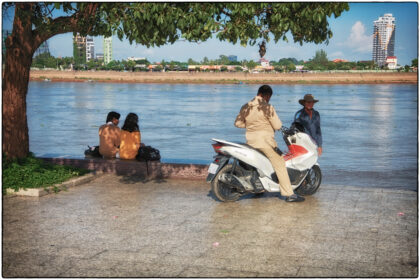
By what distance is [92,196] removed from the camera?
746cm

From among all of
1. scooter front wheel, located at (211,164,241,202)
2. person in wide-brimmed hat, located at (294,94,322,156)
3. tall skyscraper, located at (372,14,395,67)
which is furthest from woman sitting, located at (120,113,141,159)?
tall skyscraper, located at (372,14,395,67)

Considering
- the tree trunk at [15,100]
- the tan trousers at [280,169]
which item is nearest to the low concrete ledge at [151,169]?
the tree trunk at [15,100]

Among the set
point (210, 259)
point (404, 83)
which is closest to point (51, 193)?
point (210, 259)

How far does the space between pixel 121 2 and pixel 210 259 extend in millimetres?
4149

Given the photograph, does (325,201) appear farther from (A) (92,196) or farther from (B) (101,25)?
(B) (101,25)

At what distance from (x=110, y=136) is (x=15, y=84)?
5.45 feet

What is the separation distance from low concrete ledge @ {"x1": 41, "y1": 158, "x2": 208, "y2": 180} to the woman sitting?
0.13 m

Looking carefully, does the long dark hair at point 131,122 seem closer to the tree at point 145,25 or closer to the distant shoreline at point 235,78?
the tree at point 145,25

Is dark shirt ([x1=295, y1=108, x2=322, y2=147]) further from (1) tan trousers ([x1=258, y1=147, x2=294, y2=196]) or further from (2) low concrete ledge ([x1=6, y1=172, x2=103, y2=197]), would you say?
(2) low concrete ledge ([x1=6, y1=172, x2=103, y2=197])

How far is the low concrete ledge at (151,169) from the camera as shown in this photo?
8633mm

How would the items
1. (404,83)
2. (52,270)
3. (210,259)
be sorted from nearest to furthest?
(52,270) → (210,259) → (404,83)

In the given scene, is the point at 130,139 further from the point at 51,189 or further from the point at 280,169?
the point at 280,169

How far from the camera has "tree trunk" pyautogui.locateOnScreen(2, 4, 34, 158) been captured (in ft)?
28.1

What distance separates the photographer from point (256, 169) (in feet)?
23.2
